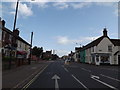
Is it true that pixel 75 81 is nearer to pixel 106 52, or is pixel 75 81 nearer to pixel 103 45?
pixel 106 52

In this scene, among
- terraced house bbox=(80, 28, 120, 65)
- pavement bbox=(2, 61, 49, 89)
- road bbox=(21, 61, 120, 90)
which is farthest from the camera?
terraced house bbox=(80, 28, 120, 65)

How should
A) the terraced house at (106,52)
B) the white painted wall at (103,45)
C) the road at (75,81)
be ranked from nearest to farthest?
1. the road at (75,81)
2. the terraced house at (106,52)
3. the white painted wall at (103,45)

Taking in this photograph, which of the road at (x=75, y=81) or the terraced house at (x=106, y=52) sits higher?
the terraced house at (x=106, y=52)

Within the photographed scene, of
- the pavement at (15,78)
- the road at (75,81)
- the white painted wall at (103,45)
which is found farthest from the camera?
the white painted wall at (103,45)

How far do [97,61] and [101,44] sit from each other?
5099mm

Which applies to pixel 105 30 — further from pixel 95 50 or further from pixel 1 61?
pixel 1 61

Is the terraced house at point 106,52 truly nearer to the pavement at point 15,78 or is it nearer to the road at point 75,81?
the road at point 75,81

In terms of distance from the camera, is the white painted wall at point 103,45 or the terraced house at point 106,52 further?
the white painted wall at point 103,45

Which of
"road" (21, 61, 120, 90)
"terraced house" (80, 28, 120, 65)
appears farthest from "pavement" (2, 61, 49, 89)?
"terraced house" (80, 28, 120, 65)

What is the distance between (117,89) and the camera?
9.98 meters

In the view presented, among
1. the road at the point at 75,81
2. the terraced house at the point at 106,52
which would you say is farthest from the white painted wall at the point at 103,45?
the road at the point at 75,81

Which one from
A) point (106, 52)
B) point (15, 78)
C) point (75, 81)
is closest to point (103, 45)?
point (106, 52)

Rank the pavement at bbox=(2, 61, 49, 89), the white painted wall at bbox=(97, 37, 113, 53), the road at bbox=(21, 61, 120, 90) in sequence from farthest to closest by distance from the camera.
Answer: the white painted wall at bbox=(97, 37, 113, 53) → the road at bbox=(21, 61, 120, 90) → the pavement at bbox=(2, 61, 49, 89)

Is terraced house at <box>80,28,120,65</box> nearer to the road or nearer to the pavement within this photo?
the road
